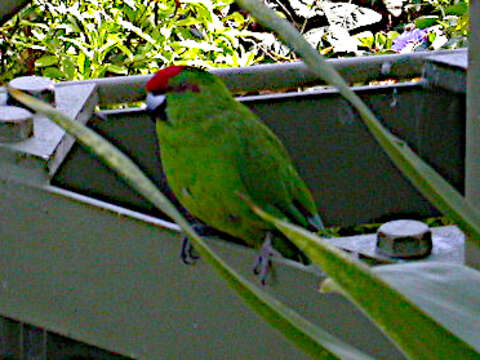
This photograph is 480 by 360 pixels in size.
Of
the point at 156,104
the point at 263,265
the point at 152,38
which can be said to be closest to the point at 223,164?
the point at 156,104

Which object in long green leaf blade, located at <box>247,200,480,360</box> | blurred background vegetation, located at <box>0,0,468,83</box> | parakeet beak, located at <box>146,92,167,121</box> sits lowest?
blurred background vegetation, located at <box>0,0,468,83</box>

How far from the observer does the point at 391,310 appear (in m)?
0.34

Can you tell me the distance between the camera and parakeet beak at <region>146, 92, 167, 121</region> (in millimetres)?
1201

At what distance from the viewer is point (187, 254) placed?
1.06 meters

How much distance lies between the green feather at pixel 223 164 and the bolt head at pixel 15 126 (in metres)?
0.16

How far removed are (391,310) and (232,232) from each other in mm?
875

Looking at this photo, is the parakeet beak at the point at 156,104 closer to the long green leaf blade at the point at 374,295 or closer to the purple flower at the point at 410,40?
the long green leaf blade at the point at 374,295

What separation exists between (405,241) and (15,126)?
18.7 inches

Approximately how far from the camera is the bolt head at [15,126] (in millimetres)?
1155

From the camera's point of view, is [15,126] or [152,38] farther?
[152,38]

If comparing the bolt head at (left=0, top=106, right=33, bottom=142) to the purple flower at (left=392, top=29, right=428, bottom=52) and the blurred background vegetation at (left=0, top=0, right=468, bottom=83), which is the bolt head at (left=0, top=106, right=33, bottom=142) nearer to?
the blurred background vegetation at (left=0, top=0, right=468, bottom=83)

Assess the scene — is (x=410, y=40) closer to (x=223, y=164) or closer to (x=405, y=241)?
(x=223, y=164)

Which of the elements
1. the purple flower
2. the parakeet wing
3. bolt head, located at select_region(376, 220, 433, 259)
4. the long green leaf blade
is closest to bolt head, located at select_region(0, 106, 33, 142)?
the parakeet wing

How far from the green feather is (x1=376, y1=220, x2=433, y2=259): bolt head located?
0.18 m
